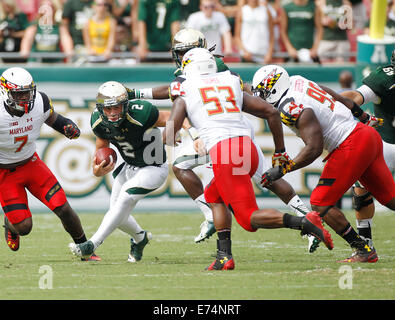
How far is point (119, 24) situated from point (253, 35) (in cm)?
195

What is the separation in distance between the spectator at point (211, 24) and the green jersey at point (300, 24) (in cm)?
93

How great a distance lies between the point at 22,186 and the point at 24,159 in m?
0.25

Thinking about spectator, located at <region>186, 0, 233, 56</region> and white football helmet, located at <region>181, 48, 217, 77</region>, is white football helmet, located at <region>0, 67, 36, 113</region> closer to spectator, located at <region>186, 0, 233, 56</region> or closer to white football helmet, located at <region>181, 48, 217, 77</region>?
white football helmet, located at <region>181, 48, 217, 77</region>

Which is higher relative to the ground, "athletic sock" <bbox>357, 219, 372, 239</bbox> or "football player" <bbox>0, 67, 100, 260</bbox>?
"football player" <bbox>0, 67, 100, 260</bbox>

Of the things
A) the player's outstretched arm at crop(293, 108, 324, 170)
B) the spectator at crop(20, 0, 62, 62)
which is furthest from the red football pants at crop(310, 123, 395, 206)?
the spectator at crop(20, 0, 62, 62)

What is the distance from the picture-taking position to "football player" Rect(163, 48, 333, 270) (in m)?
6.40

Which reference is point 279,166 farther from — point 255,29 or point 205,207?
point 255,29

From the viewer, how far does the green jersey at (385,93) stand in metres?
7.84

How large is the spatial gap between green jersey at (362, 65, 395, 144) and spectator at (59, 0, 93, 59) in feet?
17.1

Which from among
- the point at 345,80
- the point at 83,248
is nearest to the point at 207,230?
the point at 83,248

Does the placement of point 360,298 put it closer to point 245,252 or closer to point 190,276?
point 190,276

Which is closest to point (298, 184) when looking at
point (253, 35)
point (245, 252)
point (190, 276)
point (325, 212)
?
point (253, 35)

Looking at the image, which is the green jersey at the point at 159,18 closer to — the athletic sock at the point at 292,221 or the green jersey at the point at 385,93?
the green jersey at the point at 385,93

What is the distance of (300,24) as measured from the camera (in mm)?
11875
